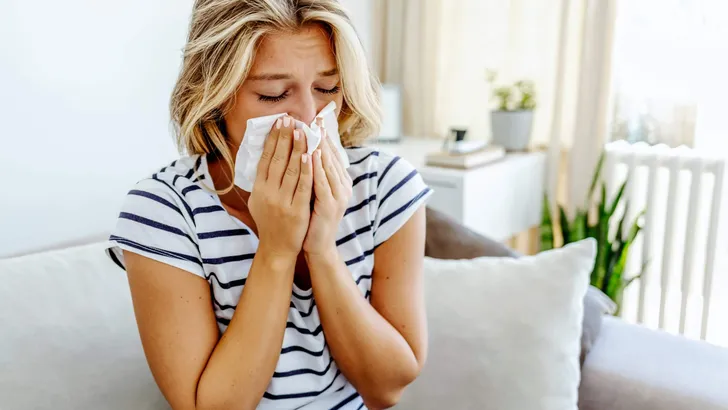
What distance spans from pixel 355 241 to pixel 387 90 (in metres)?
1.47

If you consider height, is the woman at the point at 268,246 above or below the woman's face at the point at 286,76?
below

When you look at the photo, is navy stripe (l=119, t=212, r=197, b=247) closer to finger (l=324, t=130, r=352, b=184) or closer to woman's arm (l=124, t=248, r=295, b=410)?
woman's arm (l=124, t=248, r=295, b=410)

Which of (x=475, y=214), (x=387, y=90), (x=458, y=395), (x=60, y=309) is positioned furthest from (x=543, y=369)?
(x=387, y=90)

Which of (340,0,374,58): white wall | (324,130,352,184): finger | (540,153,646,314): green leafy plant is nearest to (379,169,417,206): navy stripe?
(324,130,352,184): finger

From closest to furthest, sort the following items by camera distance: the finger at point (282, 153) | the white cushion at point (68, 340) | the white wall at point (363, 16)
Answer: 1. the finger at point (282, 153)
2. the white cushion at point (68, 340)
3. the white wall at point (363, 16)

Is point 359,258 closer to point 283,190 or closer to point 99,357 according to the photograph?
point 283,190

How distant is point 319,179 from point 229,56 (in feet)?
0.64

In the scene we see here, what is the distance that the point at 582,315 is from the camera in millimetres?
1268

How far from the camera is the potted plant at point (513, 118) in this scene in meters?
2.30

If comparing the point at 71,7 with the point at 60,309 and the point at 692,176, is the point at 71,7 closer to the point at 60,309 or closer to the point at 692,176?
the point at 60,309

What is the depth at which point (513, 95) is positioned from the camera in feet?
7.99

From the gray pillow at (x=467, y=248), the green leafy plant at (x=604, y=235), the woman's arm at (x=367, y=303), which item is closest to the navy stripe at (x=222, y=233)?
the woman's arm at (x=367, y=303)

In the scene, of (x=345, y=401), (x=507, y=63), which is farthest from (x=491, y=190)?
(x=345, y=401)

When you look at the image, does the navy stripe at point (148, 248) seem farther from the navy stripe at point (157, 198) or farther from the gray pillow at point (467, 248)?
the gray pillow at point (467, 248)
